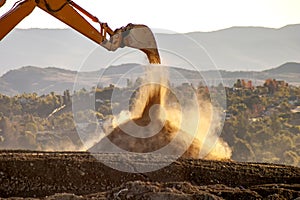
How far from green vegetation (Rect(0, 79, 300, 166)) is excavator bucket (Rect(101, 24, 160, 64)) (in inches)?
492

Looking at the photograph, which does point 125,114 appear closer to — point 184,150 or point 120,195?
point 184,150

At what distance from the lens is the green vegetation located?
102 ft

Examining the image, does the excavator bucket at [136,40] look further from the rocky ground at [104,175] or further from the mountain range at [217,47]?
the mountain range at [217,47]

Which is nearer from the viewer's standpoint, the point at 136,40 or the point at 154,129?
the point at 136,40

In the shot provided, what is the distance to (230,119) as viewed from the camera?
36.3m

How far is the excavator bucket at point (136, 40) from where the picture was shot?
482 inches

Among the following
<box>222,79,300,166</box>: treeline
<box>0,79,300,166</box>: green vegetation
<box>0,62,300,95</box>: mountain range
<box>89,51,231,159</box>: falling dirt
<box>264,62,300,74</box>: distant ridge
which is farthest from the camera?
<box>264,62,300,74</box>: distant ridge

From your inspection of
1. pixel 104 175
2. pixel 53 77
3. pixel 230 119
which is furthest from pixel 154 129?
pixel 53 77

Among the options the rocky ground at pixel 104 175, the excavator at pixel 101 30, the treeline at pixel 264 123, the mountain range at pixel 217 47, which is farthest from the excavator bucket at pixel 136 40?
the mountain range at pixel 217 47

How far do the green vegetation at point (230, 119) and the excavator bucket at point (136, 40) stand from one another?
41.0 feet

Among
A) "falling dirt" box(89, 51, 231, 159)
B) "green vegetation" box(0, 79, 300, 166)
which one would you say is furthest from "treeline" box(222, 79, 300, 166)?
"falling dirt" box(89, 51, 231, 159)

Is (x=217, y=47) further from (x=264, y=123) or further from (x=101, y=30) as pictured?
(x=101, y=30)

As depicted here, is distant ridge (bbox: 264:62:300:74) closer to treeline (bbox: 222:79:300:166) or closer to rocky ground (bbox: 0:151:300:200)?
treeline (bbox: 222:79:300:166)

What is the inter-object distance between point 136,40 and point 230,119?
2439 cm
